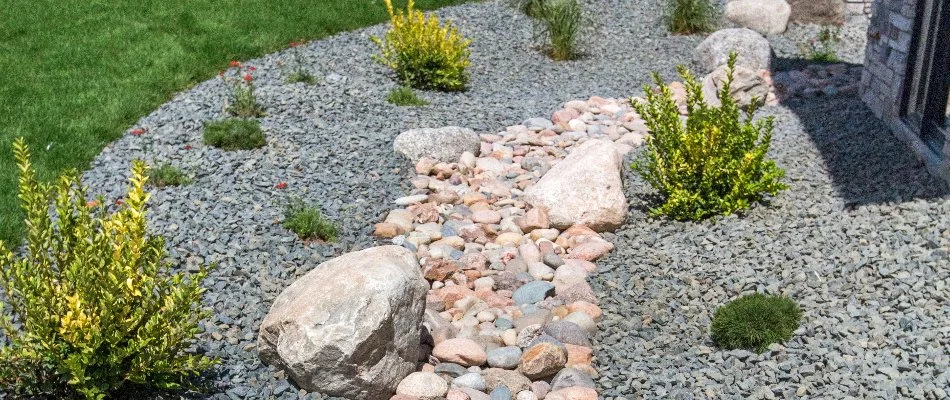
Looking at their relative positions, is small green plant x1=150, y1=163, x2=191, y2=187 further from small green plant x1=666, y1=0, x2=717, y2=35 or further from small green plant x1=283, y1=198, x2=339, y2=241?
small green plant x1=666, y1=0, x2=717, y2=35

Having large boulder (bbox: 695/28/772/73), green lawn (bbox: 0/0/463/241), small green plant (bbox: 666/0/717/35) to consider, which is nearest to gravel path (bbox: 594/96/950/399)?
large boulder (bbox: 695/28/772/73)

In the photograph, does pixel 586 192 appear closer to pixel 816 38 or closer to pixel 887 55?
pixel 887 55

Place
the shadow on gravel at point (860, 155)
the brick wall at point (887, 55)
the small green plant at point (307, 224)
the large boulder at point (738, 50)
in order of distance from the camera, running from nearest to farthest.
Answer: the small green plant at point (307, 224) → the shadow on gravel at point (860, 155) → the brick wall at point (887, 55) → the large boulder at point (738, 50)

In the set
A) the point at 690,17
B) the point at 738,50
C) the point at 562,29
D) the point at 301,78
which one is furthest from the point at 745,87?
the point at 301,78

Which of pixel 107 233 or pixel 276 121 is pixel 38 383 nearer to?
pixel 107 233

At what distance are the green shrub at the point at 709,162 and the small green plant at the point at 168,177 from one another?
3128 millimetres

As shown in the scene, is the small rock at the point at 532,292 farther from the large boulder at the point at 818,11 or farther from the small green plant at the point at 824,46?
the large boulder at the point at 818,11

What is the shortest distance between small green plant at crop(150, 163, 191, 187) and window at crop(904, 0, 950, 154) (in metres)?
5.39

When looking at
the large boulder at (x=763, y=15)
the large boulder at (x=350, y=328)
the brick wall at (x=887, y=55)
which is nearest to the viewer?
the large boulder at (x=350, y=328)

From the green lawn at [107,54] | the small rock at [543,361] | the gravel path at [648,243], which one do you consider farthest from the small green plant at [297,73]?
the small rock at [543,361]

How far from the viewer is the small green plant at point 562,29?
34.6ft

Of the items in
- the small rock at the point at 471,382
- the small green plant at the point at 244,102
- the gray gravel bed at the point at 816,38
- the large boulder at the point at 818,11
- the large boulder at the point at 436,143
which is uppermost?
the small green plant at the point at 244,102

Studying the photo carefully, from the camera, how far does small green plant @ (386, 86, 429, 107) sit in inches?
333

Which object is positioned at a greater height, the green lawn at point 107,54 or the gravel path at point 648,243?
the green lawn at point 107,54
